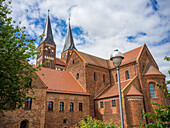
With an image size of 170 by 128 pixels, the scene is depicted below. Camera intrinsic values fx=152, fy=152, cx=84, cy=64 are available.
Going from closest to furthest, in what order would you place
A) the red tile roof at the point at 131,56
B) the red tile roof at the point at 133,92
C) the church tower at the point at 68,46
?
the red tile roof at the point at 133,92 < the red tile roof at the point at 131,56 < the church tower at the point at 68,46

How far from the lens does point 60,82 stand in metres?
26.7

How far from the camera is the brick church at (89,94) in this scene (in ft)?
66.6

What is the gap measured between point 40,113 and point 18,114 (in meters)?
2.76

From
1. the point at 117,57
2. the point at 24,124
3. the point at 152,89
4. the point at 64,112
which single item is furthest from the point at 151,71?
the point at 24,124

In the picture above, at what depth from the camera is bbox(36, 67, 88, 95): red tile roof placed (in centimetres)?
2443

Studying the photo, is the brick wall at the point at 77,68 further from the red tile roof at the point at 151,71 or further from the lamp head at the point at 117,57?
the lamp head at the point at 117,57

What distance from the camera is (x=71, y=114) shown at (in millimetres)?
24125

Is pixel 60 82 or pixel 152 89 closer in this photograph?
pixel 152 89

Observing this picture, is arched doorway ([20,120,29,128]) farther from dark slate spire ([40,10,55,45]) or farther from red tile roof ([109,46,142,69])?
dark slate spire ([40,10,55,45])

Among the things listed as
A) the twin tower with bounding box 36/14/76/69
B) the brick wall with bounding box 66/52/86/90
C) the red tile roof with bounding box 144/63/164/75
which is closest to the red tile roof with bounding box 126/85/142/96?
the red tile roof with bounding box 144/63/164/75

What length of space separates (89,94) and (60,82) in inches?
227

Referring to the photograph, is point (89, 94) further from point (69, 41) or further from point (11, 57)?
point (69, 41)

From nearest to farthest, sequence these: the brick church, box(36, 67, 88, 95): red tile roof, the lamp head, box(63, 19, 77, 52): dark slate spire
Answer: the lamp head
the brick church
box(36, 67, 88, 95): red tile roof
box(63, 19, 77, 52): dark slate spire

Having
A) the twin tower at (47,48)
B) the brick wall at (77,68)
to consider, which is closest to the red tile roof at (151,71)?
the brick wall at (77,68)
